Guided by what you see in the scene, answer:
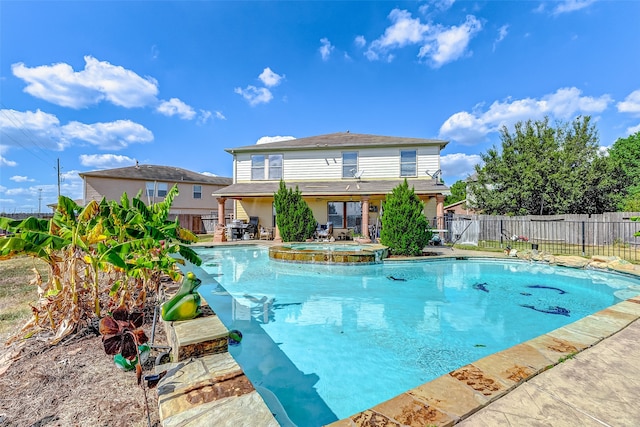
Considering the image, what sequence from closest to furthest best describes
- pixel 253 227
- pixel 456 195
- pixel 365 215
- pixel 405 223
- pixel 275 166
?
pixel 405 223 → pixel 365 215 → pixel 253 227 → pixel 275 166 → pixel 456 195

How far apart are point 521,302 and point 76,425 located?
26.0ft

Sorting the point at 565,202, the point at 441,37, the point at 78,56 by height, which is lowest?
the point at 565,202

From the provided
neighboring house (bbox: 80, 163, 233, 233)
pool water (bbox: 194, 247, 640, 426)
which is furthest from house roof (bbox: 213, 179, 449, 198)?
neighboring house (bbox: 80, 163, 233, 233)

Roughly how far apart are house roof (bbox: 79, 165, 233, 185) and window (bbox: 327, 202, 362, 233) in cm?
1700

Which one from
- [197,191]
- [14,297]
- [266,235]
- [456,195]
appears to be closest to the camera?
[14,297]

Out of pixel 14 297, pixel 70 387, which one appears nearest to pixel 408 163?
pixel 14 297

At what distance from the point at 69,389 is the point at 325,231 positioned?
49.2 feet

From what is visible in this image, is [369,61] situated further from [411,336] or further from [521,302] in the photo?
[411,336]

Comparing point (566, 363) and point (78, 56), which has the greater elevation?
point (78, 56)

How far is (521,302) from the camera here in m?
6.47

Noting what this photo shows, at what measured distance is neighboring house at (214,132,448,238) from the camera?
1727cm

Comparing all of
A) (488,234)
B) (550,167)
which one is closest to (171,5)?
(488,234)

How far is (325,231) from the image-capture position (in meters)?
17.0

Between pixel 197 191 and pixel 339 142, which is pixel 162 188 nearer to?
pixel 197 191
